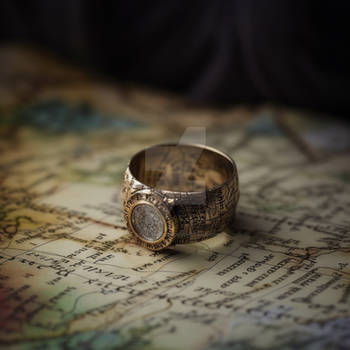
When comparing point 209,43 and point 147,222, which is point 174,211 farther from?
point 209,43

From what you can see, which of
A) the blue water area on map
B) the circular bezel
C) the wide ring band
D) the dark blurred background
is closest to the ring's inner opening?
the wide ring band

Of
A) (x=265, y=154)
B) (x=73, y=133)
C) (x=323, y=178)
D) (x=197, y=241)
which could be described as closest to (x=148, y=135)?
(x=73, y=133)

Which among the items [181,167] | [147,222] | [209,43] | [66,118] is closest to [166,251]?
[147,222]

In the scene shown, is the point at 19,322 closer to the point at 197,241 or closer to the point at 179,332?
the point at 179,332

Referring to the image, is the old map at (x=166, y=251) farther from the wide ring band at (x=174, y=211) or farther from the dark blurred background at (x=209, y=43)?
the dark blurred background at (x=209, y=43)

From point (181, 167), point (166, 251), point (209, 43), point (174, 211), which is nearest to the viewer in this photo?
point (174, 211)

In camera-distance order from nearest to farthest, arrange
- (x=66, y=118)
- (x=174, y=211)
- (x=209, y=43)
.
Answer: (x=174, y=211)
(x=66, y=118)
(x=209, y=43)
